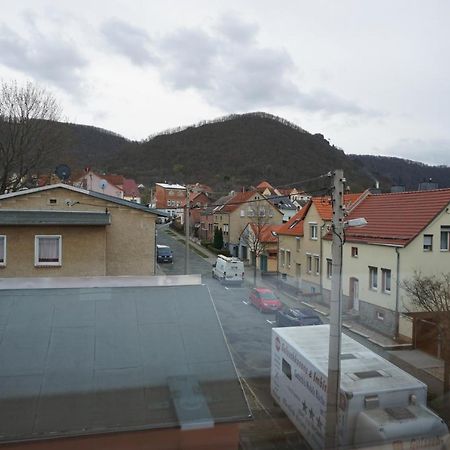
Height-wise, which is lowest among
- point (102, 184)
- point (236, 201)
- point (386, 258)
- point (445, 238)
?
point (386, 258)

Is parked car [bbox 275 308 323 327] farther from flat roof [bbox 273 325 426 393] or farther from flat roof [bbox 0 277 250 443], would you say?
flat roof [bbox 0 277 250 443]

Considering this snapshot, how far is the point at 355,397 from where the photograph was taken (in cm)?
122

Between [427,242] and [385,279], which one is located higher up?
[427,242]

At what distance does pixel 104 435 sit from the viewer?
1.03m

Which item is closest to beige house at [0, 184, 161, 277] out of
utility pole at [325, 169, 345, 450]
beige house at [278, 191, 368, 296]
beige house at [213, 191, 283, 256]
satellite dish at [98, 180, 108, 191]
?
beige house at [278, 191, 368, 296]

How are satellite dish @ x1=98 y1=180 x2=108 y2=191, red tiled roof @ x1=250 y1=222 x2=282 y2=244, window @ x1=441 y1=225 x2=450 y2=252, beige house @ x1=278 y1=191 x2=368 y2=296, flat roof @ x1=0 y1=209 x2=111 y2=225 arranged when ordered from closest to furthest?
1. beige house @ x1=278 y1=191 x2=368 y2=296
2. window @ x1=441 y1=225 x2=450 y2=252
3. flat roof @ x1=0 y1=209 x2=111 y2=225
4. red tiled roof @ x1=250 y1=222 x2=282 y2=244
5. satellite dish @ x1=98 y1=180 x2=108 y2=191

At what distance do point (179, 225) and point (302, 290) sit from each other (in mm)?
3881

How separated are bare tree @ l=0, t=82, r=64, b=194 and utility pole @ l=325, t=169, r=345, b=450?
8615 millimetres

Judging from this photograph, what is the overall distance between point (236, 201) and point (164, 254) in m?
3.09

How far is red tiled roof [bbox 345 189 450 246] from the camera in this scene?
91.9 inches

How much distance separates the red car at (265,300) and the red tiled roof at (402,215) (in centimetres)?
72

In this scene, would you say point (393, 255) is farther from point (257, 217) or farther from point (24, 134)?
point (24, 134)

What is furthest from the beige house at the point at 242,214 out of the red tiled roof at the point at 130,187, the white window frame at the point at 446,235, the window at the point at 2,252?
the white window frame at the point at 446,235

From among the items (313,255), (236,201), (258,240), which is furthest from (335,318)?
(236,201)
